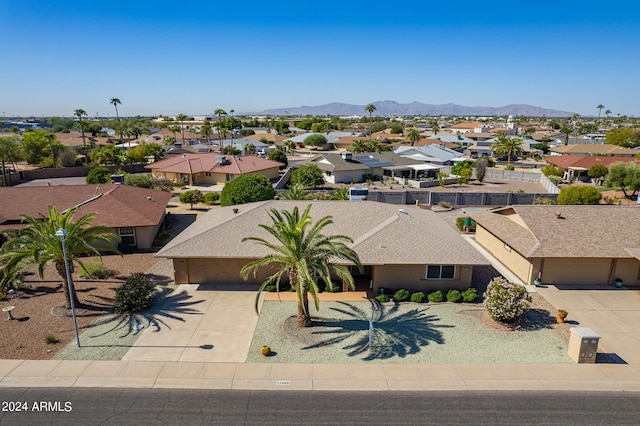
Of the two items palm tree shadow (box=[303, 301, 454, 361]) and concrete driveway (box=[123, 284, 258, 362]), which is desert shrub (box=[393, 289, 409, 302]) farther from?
concrete driveway (box=[123, 284, 258, 362])

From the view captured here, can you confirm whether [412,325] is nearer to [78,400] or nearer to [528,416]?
[528,416]

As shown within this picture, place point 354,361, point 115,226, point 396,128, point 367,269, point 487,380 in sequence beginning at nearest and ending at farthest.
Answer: point 487,380 → point 354,361 → point 367,269 → point 115,226 → point 396,128

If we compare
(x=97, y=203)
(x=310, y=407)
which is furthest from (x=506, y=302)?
(x=97, y=203)

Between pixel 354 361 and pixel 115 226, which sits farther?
pixel 115 226

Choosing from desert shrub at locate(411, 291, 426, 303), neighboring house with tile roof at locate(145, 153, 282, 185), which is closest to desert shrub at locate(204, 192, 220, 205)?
neighboring house with tile roof at locate(145, 153, 282, 185)

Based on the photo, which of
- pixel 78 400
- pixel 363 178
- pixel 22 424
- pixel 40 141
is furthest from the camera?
pixel 40 141

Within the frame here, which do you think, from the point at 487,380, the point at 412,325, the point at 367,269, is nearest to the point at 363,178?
the point at 367,269
